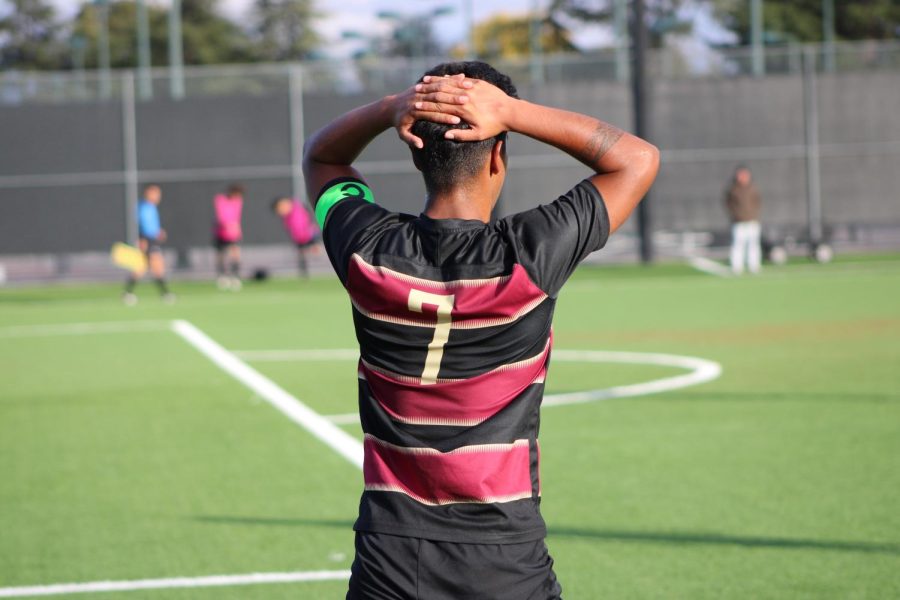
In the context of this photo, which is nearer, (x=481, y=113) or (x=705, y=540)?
(x=481, y=113)

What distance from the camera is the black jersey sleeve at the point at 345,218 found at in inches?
115

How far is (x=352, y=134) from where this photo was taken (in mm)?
3131

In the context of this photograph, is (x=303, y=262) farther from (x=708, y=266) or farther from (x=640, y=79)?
(x=708, y=266)

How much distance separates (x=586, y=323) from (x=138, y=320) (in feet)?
Answer: 22.7

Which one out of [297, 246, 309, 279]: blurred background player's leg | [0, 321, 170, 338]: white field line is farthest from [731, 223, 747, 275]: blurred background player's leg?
[0, 321, 170, 338]: white field line

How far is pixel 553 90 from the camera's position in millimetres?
32844

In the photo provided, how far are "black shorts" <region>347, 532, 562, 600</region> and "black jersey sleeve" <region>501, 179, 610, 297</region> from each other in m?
0.58

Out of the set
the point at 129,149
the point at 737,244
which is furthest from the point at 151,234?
the point at 737,244

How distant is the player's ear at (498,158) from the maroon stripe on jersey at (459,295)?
9.4 inches

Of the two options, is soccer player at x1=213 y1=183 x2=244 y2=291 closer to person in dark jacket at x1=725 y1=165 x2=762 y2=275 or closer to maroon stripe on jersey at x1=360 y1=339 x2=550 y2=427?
person in dark jacket at x1=725 y1=165 x2=762 y2=275

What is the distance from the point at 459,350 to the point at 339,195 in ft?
1.70

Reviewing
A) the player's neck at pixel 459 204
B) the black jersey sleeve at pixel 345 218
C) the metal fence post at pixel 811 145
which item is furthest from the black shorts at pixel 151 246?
the player's neck at pixel 459 204

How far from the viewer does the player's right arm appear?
280 centimetres

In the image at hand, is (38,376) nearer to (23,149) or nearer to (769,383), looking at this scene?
(769,383)
